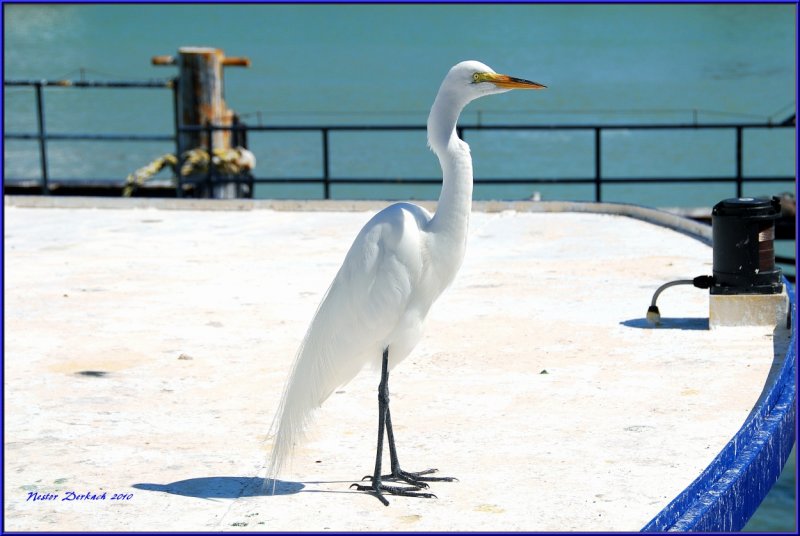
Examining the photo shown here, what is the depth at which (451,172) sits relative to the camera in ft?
15.5

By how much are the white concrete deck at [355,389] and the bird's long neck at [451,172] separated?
1.03m

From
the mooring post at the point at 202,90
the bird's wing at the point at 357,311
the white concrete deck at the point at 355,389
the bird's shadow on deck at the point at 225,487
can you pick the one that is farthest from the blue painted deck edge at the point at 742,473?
the mooring post at the point at 202,90

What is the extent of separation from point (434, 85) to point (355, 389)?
42.9 m

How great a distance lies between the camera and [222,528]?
4.39 meters

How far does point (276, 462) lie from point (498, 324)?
306cm

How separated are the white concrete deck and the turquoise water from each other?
8.06 meters

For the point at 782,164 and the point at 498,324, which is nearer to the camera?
the point at 498,324

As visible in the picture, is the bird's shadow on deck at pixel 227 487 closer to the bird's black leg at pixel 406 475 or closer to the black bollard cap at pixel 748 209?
the bird's black leg at pixel 406 475

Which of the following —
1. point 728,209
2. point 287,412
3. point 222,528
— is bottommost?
point 222,528

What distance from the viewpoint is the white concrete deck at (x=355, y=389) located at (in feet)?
15.2

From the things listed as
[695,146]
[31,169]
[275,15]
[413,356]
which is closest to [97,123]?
[31,169]

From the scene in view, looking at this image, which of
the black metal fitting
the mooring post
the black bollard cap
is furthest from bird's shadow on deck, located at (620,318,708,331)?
the mooring post

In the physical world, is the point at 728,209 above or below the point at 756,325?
above

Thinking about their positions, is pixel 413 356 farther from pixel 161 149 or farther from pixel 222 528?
pixel 161 149
